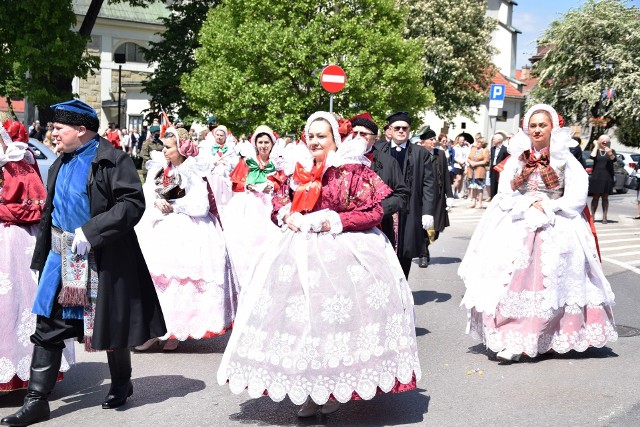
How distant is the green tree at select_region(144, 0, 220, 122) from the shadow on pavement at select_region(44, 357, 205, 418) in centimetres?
2931

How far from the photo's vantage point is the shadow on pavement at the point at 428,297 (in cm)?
1051

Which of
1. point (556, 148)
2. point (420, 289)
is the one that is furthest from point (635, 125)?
point (556, 148)

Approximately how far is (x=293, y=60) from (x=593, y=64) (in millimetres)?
28079

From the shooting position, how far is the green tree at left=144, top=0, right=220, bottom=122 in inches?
1412

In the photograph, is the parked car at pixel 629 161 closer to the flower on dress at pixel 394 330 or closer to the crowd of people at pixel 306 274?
the crowd of people at pixel 306 274

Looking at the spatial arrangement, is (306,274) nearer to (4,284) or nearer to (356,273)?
(356,273)

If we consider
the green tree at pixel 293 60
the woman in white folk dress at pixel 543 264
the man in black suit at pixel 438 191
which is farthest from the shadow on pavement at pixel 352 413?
the green tree at pixel 293 60

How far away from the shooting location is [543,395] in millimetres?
6375

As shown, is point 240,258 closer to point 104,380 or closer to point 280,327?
point 104,380

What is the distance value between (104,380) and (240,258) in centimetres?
362

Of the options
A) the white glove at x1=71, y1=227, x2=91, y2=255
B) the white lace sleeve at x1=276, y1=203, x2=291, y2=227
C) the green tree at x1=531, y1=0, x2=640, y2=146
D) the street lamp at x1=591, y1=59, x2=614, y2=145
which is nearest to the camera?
the white glove at x1=71, y1=227, x2=91, y2=255

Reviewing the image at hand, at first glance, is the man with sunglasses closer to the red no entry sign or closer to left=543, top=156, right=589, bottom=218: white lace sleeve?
left=543, top=156, right=589, bottom=218: white lace sleeve

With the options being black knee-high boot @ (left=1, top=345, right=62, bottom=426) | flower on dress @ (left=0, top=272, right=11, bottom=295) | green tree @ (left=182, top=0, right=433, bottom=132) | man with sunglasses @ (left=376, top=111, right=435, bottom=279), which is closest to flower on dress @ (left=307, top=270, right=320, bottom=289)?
black knee-high boot @ (left=1, top=345, right=62, bottom=426)

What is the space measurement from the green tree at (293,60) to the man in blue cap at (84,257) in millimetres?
20493
